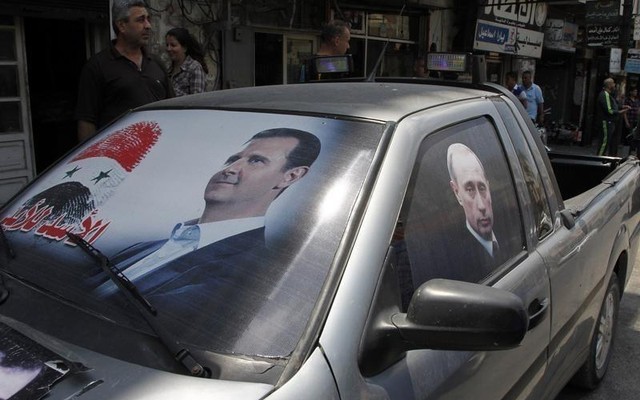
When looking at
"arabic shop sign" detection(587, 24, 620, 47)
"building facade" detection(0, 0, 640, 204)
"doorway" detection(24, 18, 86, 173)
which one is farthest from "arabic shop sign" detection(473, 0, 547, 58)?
"doorway" detection(24, 18, 86, 173)

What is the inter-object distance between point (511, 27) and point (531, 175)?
40.1ft

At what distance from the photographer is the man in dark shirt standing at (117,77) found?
3809 mm

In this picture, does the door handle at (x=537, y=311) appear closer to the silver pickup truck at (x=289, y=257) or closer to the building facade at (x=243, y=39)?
the silver pickup truck at (x=289, y=257)

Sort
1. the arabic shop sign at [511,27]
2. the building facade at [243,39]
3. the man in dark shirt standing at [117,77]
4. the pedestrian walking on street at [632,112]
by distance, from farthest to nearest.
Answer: the pedestrian walking on street at [632,112] < the arabic shop sign at [511,27] < the building facade at [243,39] < the man in dark shirt standing at [117,77]

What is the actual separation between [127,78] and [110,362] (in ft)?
9.51

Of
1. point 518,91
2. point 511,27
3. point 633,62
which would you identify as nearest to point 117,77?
point 518,91

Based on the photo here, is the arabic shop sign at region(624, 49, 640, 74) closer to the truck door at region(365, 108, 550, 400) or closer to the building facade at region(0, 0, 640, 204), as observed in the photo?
the building facade at region(0, 0, 640, 204)

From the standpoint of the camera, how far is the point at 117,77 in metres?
3.83

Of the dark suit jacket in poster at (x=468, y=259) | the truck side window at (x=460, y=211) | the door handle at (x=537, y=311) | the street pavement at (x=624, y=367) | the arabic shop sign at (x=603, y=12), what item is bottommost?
the street pavement at (x=624, y=367)

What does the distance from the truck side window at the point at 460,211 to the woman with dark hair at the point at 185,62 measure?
3.46 m

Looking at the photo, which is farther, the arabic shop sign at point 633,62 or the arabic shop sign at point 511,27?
the arabic shop sign at point 633,62

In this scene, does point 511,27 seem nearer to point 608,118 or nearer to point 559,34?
point 608,118

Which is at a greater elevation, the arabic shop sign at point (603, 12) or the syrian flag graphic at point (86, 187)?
the arabic shop sign at point (603, 12)

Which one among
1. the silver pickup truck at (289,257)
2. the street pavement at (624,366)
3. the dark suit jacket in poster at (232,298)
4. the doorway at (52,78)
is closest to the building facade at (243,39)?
the doorway at (52,78)
